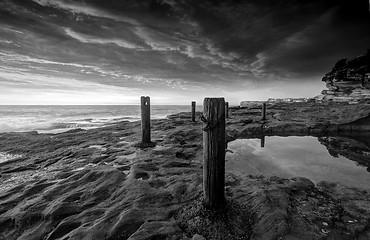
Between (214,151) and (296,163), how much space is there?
6039 mm

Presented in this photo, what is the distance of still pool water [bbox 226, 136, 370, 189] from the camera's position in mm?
6283

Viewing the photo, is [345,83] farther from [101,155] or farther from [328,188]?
[101,155]

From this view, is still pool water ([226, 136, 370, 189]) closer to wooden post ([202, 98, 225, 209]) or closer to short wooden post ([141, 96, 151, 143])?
wooden post ([202, 98, 225, 209])

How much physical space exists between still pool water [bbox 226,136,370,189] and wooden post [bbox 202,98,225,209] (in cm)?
315

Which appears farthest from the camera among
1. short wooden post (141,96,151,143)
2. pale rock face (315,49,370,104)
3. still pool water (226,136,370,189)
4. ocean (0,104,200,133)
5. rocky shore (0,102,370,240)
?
pale rock face (315,49,370,104)

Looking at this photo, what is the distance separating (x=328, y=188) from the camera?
518 cm

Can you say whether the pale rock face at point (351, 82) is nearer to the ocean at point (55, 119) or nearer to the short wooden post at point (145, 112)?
the ocean at point (55, 119)

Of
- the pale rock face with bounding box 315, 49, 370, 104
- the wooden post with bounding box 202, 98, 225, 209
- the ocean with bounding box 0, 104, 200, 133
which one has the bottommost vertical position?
the ocean with bounding box 0, 104, 200, 133

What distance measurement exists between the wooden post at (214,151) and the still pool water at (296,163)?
10.3ft

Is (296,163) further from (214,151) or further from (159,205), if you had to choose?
(159,205)

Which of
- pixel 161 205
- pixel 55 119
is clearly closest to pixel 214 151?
pixel 161 205

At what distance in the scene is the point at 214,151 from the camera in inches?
138

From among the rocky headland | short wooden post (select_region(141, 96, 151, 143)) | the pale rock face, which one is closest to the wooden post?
the rocky headland

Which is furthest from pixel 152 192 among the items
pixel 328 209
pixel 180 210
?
pixel 328 209
